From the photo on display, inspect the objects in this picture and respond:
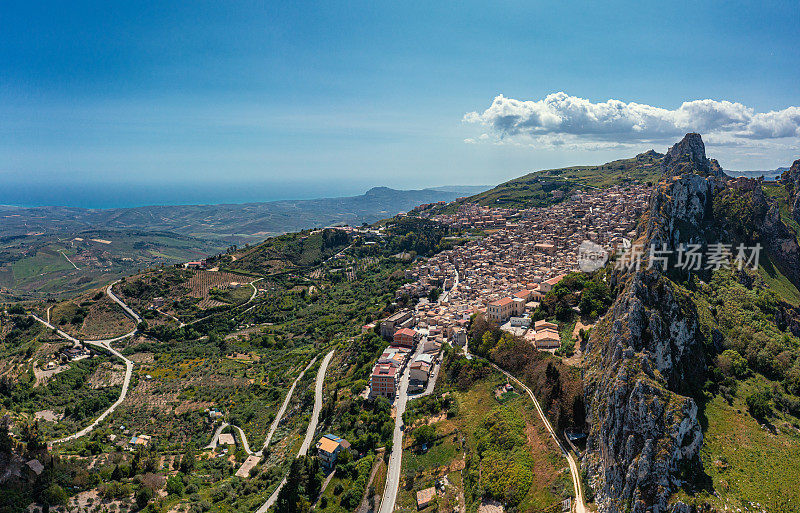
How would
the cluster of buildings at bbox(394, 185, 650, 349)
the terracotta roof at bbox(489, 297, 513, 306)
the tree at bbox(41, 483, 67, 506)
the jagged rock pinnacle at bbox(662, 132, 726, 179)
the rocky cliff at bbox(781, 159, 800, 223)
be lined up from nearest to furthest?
the tree at bbox(41, 483, 67, 506), the terracotta roof at bbox(489, 297, 513, 306), the cluster of buildings at bbox(394, 185, 650, 349), the rocky cliff at bbox(781, 159, 800, 223), the jagged rock pinnacle at bbox(662, 132, 726, 179)

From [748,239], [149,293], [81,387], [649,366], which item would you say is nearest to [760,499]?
[649,366]

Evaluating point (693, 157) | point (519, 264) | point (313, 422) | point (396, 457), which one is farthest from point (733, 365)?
point (693, 157)

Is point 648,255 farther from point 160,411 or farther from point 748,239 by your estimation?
point 160,411

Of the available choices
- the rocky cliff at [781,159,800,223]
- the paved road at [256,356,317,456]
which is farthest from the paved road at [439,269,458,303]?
the rocky cliff at [781,159,800,223]

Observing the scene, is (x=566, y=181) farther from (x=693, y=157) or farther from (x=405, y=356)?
(x=405, y=356)

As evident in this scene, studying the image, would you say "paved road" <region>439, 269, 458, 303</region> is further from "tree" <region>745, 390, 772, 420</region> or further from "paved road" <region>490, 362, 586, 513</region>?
"tree" <region>745, 390, 772, 420</region>

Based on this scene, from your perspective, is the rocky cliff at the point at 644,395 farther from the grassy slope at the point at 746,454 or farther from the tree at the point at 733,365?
the grassy slope at the point at 746,454
